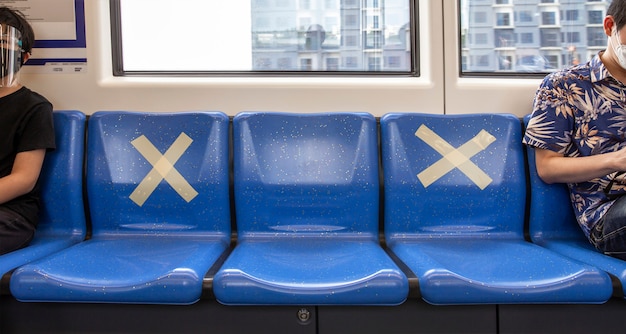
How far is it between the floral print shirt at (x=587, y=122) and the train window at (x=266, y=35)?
2.64 ft

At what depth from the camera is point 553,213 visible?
81.5 inches

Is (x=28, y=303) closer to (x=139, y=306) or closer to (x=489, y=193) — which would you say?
(x=139, y=306)

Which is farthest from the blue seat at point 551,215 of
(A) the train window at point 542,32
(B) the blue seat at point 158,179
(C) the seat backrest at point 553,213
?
(B) the blue seat at point 158,179

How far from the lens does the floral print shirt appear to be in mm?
1870

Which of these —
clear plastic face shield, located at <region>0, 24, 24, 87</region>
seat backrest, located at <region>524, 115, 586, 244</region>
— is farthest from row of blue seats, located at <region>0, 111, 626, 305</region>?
clear plastic face shield, located at <region>0, 24, 24, 87</region>

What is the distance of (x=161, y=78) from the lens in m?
2.46

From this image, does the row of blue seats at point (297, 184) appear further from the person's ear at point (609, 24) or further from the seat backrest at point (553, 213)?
the person's ear at point (609, 24)

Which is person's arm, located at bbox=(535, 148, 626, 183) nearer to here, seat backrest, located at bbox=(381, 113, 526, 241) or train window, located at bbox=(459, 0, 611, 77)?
seat backrest, located at bbox=(381, 113, 526, 241)

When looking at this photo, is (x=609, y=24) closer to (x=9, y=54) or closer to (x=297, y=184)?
(x=297, y=184)

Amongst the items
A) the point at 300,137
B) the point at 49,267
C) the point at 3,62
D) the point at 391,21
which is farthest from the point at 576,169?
the point at 3,62

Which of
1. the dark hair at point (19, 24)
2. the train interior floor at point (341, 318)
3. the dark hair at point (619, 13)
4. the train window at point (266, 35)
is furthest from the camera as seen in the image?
the train window at point (266, 35)

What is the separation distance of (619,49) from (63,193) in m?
2.16

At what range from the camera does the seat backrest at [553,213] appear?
6.79 ft

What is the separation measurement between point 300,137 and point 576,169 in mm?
1039
